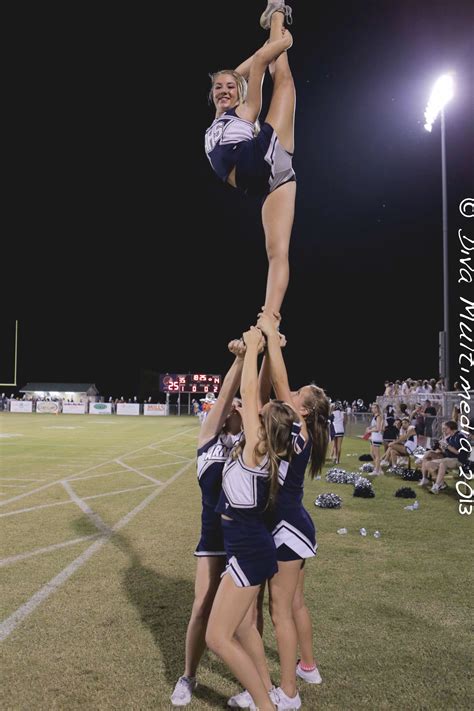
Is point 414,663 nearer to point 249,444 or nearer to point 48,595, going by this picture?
point 249,444

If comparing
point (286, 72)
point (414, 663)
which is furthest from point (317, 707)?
point (286, 72)

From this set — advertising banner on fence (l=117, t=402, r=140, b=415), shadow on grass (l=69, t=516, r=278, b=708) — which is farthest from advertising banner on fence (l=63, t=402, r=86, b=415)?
shadow on grass (l=69, t=516, r=278, b=708)

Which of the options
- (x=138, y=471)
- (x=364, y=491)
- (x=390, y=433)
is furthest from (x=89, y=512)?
(x=390, y=433)

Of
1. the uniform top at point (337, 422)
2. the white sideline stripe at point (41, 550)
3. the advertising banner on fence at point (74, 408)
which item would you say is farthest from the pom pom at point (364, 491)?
the advertising banner on fence at point (74, 408)

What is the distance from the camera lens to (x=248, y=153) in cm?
297

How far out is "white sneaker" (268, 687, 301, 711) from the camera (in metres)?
3.19

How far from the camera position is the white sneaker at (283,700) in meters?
3.19

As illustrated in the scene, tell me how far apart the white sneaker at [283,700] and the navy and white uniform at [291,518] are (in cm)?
75

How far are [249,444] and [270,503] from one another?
349mm

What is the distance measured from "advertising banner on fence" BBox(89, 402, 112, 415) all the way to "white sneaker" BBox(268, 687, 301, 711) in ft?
166

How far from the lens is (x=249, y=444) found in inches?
118

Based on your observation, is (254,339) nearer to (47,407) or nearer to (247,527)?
(247,527)

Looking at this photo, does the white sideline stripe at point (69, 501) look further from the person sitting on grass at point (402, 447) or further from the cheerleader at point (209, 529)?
the person sitting on grass at point (402, 447)

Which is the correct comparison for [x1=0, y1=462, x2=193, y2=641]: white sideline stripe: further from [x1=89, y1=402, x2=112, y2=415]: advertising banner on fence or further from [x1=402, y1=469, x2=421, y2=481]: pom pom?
[x1=89, y1=402, x2=112, y2=415]: advertising banner on fence
